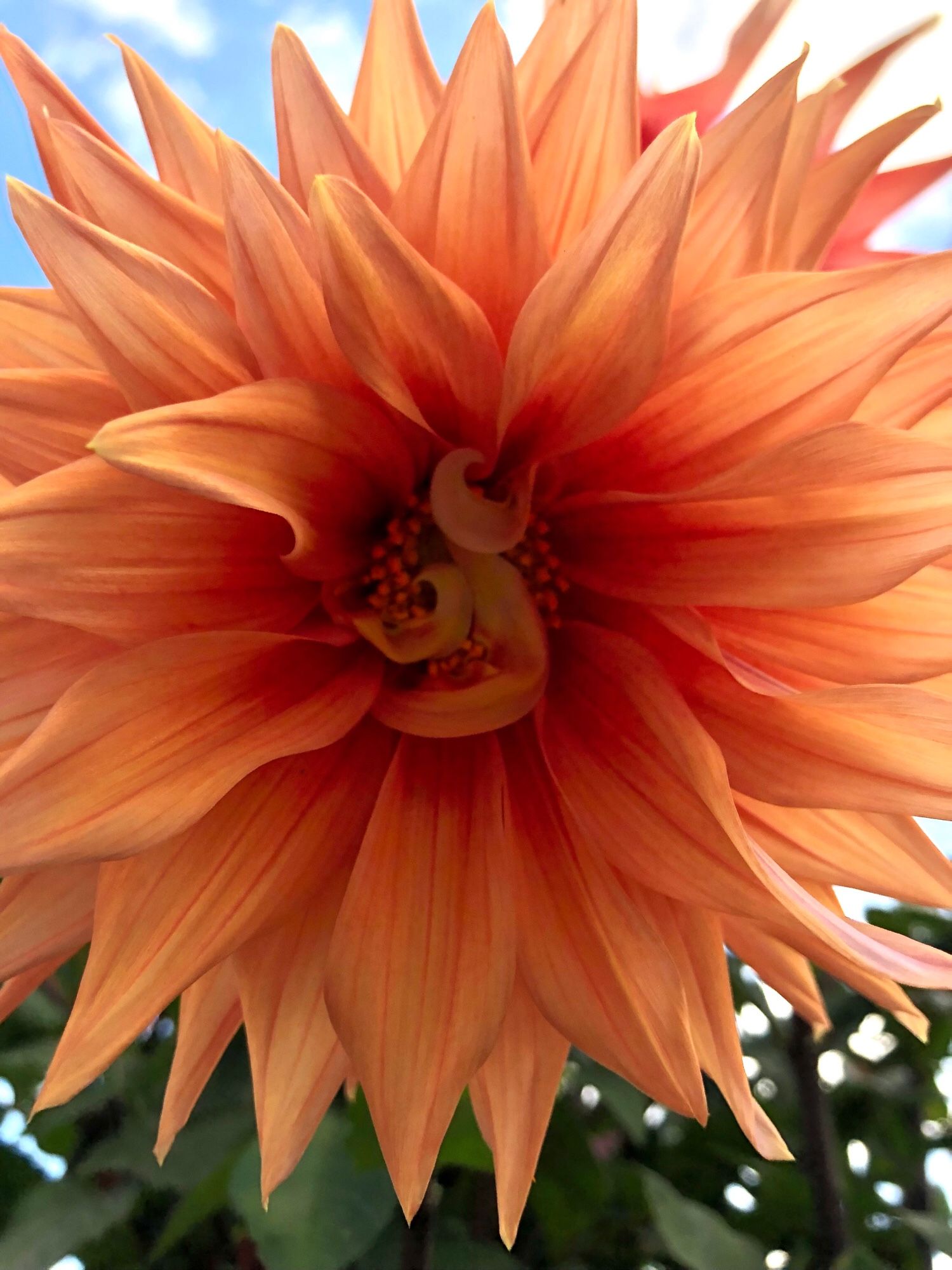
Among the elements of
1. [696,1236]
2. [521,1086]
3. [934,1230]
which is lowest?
[934,1230]

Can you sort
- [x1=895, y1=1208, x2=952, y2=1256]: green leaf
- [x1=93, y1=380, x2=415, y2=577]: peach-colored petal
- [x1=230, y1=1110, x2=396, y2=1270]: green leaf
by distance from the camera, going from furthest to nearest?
[x1=895, y1=1208, x2=952, y2=1256]: green leaf, [x1=230, y1=1110, x2=396, y2=1270]: green leaf, [x1=93, y1=380, x2=415, y2=577]: peach-colored petal

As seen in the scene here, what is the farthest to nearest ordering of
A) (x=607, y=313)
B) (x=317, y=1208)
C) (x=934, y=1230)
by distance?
(x=934, y=1230), (x=317, y=1208), (x=607, y=313)

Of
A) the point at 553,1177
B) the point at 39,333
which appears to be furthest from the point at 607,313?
the point at 553,1177

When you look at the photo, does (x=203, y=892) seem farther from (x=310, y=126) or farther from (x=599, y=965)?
(x=310, y=126)

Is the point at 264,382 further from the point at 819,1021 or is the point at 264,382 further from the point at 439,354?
the point at 819,1021

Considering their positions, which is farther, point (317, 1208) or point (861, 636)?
point (317, 1208)

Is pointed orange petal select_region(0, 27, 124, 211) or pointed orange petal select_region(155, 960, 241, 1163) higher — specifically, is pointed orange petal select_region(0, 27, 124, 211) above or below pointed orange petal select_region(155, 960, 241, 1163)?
above

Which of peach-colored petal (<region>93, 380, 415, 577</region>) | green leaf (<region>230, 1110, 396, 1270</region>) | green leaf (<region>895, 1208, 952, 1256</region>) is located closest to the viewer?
peach-colored petal (<region>93, 380, 415, 577</region>)

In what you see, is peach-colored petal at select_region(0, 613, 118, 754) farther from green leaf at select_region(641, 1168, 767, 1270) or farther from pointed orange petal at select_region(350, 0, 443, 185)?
green leaf at select_region(641, 1168, 767, 1270)

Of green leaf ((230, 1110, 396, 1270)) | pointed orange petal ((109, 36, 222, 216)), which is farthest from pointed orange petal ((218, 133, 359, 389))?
green leaf ((230, 1110, 396, 1270))
